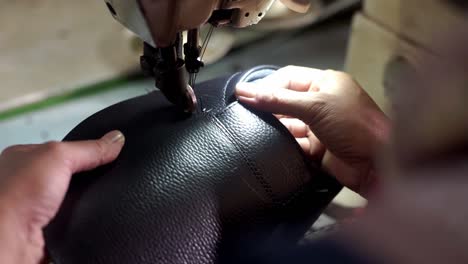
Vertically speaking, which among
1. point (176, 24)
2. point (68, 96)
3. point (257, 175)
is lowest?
point (68, 96)

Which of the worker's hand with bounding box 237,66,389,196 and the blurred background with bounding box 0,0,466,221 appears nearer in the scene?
the worker's hand with bounding box 237,66,389,196

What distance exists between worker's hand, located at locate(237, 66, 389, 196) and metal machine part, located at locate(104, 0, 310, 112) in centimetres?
9

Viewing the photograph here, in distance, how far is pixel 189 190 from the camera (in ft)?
2.42

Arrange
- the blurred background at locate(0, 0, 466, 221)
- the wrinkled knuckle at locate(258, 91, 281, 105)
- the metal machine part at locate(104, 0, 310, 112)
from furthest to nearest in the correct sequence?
the blurred background at locate(0, 0, 466, 221)
the wrinkled knuckle at locate(258, 91, 281, 105)
the metal machine part at locate(104, 0, 310, 112)

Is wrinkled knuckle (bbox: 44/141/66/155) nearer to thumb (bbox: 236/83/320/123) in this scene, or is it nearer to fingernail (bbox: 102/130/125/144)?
fingernail (bbox: 102/130/125/144)

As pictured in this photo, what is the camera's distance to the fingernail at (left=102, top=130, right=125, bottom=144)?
78cm

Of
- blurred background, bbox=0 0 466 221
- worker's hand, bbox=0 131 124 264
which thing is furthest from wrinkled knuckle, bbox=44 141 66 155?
blurred background, bbox=0 0 466 221

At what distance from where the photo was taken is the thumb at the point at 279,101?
2.76 feet

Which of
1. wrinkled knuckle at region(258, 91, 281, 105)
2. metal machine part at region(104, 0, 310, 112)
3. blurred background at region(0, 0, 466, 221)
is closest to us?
metal machine part at region(104, 0, 310, 112)

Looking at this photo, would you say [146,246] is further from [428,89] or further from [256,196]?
[428,89]

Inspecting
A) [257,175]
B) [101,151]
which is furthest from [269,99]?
[101,151]

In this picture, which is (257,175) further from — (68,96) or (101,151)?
(68,96)

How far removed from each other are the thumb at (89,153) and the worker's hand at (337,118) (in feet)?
0.65

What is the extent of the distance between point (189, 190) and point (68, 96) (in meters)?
1.08
